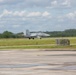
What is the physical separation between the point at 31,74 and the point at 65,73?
1.60 meters

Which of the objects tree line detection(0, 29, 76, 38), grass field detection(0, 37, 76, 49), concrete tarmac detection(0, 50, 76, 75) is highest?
tree line detection(0, 29, 76, 38)

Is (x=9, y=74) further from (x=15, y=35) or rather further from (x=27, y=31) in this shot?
(x=15, y=35)

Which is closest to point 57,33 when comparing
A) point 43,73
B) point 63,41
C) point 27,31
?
point 27,31

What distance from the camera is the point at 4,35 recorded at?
179m

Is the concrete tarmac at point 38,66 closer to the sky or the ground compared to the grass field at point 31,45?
closer to the ground

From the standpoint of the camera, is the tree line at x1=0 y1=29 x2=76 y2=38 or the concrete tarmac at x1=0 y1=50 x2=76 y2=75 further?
the tree line at x1=0 y1=29 x2=76 y2=38

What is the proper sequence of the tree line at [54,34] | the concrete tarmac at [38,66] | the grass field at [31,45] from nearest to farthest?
the concrete tarmac at [38,66]
the grass field at [31,45]
the tree line at [54,34]

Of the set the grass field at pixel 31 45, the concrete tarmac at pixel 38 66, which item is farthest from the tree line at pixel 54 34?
the concrete tarmac at pixel 38 66

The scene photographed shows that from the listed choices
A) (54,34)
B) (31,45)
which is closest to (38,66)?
(31,45)

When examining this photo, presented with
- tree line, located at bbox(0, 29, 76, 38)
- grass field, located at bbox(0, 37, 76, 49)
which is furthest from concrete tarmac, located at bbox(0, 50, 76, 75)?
tree line, located at bbox(0, 29, 76, 38)

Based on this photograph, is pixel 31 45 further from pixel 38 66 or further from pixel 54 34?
pixel 54 34

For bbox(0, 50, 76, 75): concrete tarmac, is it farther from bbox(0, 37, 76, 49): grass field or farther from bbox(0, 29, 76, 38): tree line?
bbox(0, 29, 76, 38): tree line

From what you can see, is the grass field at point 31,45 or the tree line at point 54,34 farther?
the tree line at point 54,34

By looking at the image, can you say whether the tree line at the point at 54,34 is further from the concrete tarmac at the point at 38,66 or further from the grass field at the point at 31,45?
the concrete tarmac at the point at 38,66
